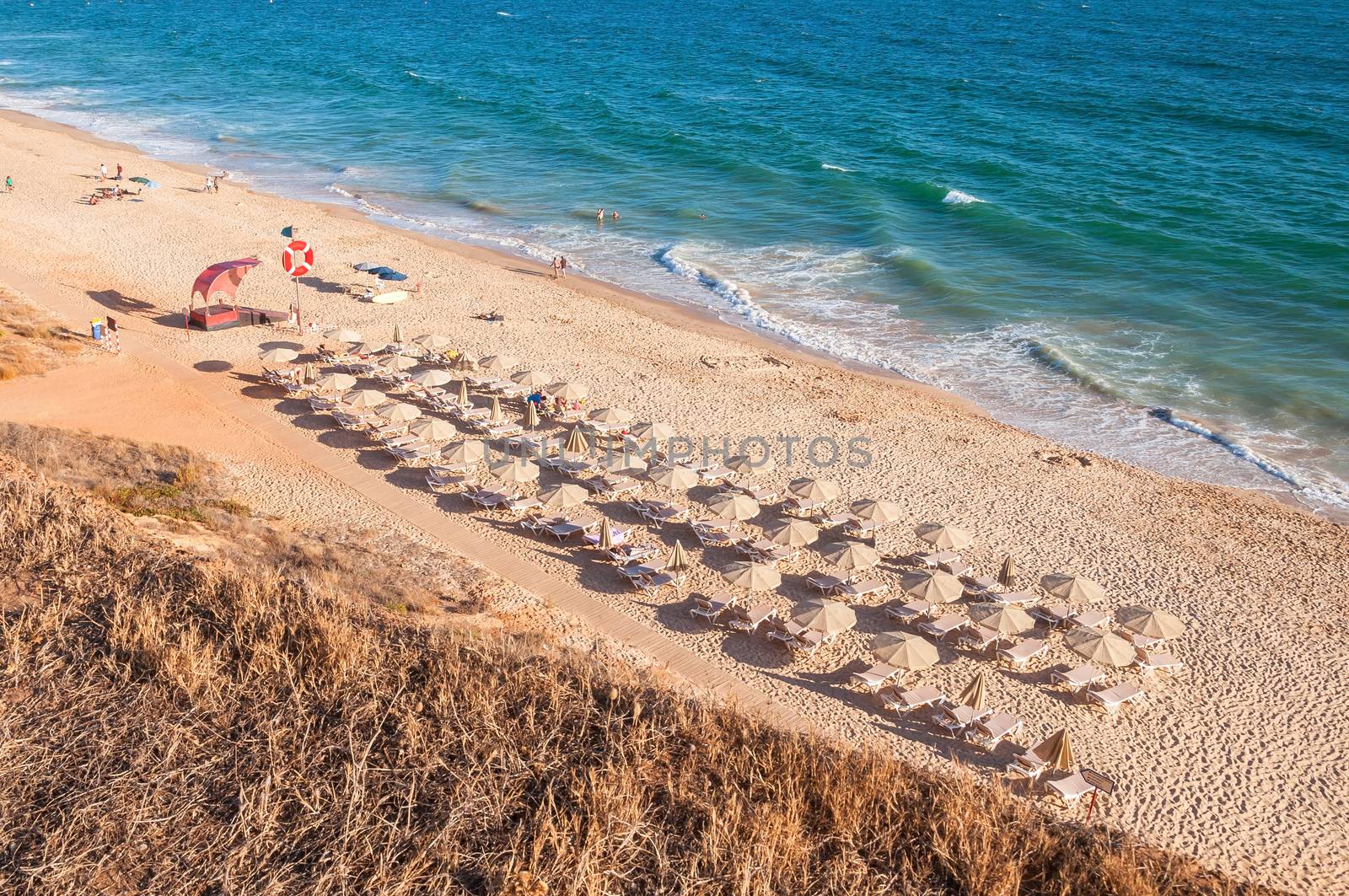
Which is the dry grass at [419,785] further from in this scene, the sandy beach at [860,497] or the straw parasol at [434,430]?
the straw parasol at [434,430]

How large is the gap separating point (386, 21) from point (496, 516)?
98.0m

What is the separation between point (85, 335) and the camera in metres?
26.2

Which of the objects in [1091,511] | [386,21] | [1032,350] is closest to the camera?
[1091,511]

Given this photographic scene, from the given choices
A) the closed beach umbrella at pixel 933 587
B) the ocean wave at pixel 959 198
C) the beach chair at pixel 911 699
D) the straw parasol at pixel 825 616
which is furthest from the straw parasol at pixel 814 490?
the ocean wave at pixel 959 198

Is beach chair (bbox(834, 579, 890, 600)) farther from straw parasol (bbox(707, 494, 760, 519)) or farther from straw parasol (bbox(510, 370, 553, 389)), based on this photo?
straw parasol (bbox(510, 370, 553, 389))

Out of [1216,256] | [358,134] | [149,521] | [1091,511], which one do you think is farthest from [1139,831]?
[358,134]

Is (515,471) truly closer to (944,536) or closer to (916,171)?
(944,536)

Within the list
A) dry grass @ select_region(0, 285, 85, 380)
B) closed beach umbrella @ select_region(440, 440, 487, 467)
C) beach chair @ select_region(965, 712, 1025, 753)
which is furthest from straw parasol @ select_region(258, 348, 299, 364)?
beach chair @ select_region(965, 712, 1025, 753)

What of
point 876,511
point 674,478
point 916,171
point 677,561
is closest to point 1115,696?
point 876,511

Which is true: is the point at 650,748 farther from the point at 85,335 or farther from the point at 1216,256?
the point at 1216,256

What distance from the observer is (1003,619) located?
15.9 meters

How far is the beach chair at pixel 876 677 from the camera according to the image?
48.9ft

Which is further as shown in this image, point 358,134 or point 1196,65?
point 1196,65

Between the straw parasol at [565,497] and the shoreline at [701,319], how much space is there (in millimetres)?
11753
